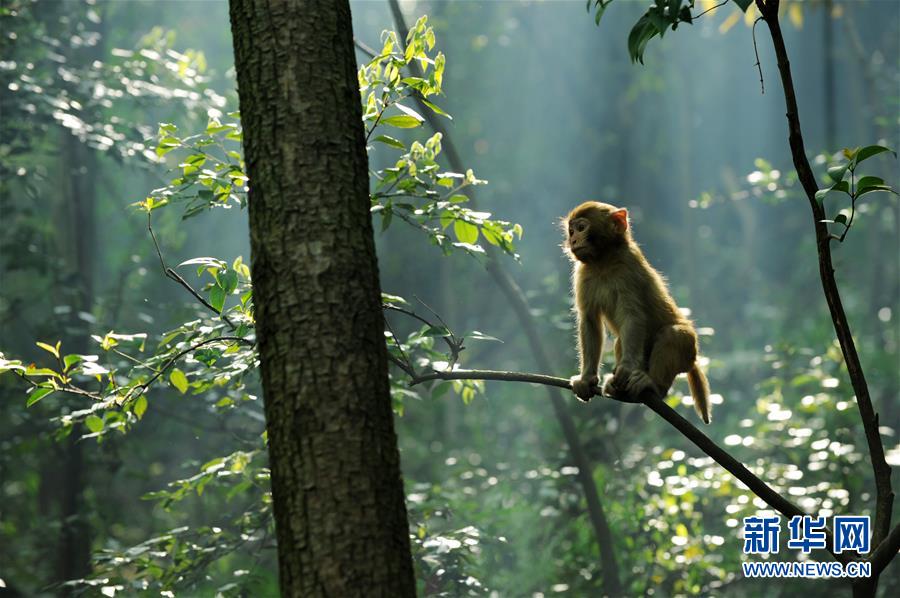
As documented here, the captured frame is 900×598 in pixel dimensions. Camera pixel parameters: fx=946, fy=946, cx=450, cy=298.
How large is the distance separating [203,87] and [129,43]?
836 cm

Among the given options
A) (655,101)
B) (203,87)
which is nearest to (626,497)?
(203,87)

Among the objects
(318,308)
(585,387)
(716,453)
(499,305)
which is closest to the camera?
(318,308)

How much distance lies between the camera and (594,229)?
14.5 ft

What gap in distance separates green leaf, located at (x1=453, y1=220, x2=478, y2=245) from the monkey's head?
2.28ft

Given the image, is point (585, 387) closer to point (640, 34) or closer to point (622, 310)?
point (622, 310)

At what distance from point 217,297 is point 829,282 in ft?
6.53

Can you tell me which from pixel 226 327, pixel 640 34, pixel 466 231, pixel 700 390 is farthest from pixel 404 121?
pixel 700 390

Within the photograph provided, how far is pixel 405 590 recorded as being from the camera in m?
2.21

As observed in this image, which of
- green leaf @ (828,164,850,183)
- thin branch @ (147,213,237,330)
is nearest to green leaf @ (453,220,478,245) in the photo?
thin branch @ (147,213,237,330)

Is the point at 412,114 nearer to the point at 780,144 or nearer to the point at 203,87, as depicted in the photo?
the point at 203,87

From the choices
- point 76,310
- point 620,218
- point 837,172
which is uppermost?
point 76,310

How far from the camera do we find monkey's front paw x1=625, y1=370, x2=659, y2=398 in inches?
154

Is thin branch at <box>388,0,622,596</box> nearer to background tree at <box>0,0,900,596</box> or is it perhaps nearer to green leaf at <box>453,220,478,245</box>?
background tree at <box>0,0,900,596</box>

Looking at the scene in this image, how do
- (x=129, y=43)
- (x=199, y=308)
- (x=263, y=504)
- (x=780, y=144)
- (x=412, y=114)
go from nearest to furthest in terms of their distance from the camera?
(x=412, y=114)
(x=263, y=504)
(x=199, y=308)
(x=129, y=43)
(x=780, y=144)
